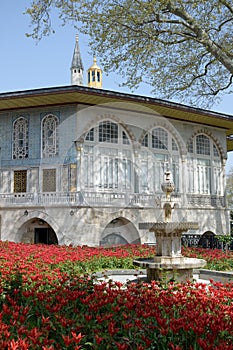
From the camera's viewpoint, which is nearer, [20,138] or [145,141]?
[20,138]

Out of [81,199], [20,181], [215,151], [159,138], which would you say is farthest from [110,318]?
[215,151]

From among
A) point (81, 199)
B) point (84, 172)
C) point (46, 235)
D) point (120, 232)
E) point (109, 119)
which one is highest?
point (109, 119)

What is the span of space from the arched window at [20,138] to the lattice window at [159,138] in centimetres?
617

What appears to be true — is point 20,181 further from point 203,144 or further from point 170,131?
point 203,144

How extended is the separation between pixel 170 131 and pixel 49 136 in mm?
6243

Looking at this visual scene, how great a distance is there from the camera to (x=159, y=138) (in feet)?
66.6

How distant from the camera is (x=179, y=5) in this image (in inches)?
474

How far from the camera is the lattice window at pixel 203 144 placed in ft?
71.4

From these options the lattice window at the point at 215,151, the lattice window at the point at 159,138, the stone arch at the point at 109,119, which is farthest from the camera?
the lattice window at the point at 215,151

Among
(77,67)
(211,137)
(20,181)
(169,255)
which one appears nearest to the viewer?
(169,255)

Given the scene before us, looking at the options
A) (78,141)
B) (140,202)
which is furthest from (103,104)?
(140,202)

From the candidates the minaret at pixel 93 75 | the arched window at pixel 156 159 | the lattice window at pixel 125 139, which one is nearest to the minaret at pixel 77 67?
the minaret at pixel 93 75

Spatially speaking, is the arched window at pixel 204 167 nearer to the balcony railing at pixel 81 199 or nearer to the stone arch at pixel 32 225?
the balcony railing at pixel 81 199

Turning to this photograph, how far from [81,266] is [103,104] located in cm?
1061
